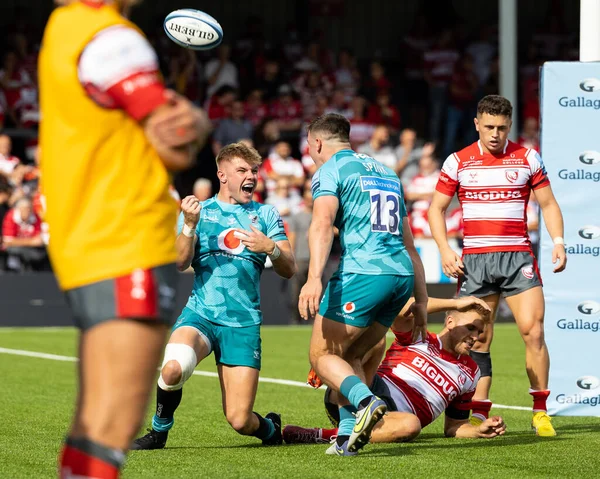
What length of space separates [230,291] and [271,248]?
1.67ft

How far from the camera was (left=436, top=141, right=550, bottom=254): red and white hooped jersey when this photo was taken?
7.80m

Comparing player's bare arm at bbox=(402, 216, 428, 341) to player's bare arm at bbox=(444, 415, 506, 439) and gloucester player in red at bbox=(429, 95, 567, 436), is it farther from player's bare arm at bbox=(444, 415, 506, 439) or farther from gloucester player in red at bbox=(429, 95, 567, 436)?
gloucester player in red at bbox=(429, 95, 567, 436)

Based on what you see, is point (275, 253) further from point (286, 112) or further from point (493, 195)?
point (286, 112)

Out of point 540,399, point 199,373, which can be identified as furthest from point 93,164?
point 199,373

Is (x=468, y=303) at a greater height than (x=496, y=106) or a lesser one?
lesser

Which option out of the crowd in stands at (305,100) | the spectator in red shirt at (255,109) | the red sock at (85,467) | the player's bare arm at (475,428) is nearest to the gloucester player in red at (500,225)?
the player's bare arm at (475,428)

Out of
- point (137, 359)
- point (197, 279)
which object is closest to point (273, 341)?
point (197, 279)

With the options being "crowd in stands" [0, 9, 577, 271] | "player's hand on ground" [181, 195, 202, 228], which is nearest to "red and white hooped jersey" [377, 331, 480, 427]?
"player's hand on ground" [181, 195, 202, 228]

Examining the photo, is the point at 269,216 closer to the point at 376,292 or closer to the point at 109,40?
the point at 376,292

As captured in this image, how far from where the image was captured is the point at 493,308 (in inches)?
315

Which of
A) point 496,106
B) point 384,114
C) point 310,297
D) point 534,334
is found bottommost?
point 534,334

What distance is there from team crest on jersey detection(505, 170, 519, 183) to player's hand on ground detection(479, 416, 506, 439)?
167 cm

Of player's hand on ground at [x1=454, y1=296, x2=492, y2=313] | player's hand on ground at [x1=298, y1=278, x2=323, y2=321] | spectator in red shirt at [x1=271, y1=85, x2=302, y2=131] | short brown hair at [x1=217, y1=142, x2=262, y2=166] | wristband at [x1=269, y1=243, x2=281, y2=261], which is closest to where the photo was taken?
player's hand on ground at [x1=298, y1=278, x2=323, y2=321]

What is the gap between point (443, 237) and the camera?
7.84 meters
